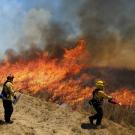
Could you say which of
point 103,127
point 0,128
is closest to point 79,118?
point 103,127

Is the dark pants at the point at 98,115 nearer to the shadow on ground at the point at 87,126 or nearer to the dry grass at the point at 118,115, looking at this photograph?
the shadow on ground at the point at 87,126

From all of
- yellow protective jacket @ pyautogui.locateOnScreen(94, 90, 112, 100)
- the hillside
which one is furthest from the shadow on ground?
yellow protective jacket @ pyautogui.locateOnScreen(94, 90, 112, 100)

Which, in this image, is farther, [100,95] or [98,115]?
[98,115]

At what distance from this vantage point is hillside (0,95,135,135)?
16625 millimetres

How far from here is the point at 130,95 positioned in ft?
112

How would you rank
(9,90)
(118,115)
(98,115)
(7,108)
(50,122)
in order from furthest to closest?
1. (118,115)
2. (50,122)
3. (98,115)
4. (7,108)
5. (9,90)

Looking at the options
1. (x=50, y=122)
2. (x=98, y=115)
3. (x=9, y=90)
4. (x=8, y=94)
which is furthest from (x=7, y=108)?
(x=98, y=115)

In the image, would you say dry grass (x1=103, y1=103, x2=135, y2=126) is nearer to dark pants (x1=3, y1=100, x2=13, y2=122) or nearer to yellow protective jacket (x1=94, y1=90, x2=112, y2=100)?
yellow protective jacket (x1=94, y1=90, x2=112, y2=100)

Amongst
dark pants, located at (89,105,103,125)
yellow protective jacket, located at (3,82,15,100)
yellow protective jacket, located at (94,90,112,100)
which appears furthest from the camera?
dark pants, located at (89,105,103,125)

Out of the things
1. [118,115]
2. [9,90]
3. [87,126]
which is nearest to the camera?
[9,90]

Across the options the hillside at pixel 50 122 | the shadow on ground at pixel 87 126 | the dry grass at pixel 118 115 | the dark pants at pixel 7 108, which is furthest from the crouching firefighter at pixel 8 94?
the dry grass at pixel 118 115

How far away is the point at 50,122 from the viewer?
1828 centimetres

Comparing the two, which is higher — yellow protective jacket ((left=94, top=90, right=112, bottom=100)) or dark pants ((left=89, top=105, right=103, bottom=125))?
yellow protective jacket ((left=94, top=90, right=112, bottom=100))

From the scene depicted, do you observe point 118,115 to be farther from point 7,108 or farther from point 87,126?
point 7,108
